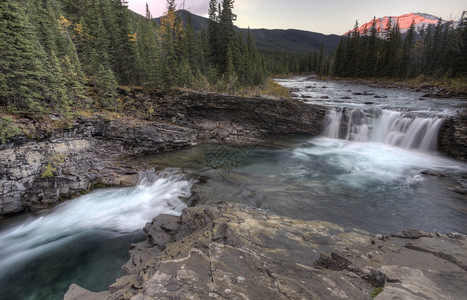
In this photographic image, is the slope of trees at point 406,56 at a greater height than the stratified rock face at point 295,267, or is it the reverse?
the slope of trees at point 406,56

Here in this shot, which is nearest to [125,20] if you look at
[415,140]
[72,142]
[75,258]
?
[72,142]

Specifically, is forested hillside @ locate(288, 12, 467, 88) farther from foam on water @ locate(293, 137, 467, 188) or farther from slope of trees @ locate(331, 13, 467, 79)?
foam on water @ locate(293, 137, 467, 188)

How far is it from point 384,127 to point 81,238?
1053 inches

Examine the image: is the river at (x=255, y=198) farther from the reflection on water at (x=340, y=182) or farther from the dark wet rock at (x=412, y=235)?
the dark wet rock at (x=412, y=235)

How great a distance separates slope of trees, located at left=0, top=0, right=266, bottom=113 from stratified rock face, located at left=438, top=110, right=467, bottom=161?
21296 mm

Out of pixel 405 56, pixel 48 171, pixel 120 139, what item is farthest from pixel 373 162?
pixel 405 56

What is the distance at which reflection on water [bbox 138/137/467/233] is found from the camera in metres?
9.95

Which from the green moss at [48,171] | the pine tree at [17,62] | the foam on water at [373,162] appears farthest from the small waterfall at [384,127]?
the pine tree at [17,62]

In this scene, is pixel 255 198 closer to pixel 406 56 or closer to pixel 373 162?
pixel 373 162

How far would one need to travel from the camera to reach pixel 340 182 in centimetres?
1405

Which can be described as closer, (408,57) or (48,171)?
(48,171)

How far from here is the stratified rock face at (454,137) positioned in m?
16.2

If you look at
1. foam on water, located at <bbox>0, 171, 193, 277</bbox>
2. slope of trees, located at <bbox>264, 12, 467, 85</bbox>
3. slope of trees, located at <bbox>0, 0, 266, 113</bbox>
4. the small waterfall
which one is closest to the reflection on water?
the small waterfall

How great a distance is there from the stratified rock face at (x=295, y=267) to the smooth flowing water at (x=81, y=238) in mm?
3163
